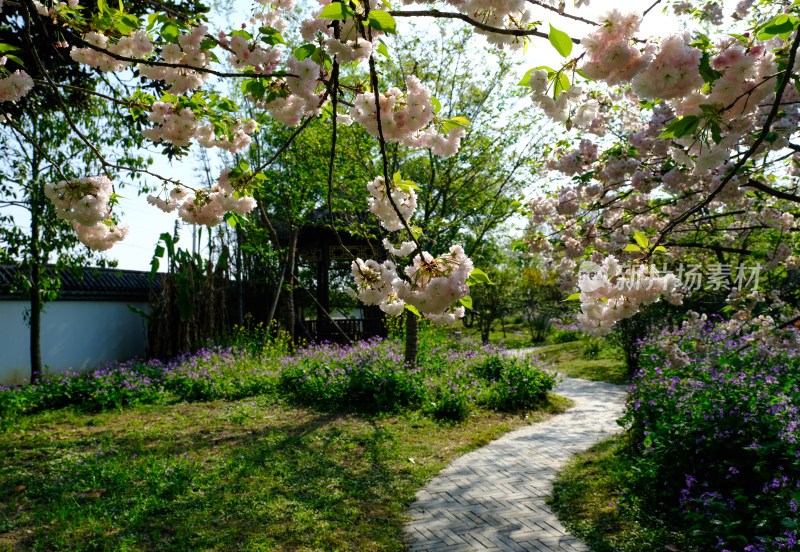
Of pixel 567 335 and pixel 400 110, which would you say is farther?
pixel 567 335

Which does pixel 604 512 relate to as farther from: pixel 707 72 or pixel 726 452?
pixel 707 72

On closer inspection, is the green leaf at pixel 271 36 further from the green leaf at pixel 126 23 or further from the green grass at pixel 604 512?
the green grass at pixel 604 512

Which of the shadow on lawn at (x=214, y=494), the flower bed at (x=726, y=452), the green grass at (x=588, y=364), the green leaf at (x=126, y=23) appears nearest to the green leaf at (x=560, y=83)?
the green leaf at (x=126, y=23)

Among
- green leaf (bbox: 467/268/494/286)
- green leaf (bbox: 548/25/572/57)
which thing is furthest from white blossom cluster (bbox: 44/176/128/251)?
green leaf (bbox: 548/25/572/57)

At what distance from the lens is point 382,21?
1.42 metres

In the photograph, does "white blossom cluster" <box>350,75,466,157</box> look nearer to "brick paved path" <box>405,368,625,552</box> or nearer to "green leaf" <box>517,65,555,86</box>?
"green leaf" <box>517,65,555,86</box>

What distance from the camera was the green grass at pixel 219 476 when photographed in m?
3.37

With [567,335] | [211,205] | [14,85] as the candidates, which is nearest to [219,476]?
[211,205]

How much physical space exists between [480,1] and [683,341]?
5.82m

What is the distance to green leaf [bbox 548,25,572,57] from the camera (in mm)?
1324

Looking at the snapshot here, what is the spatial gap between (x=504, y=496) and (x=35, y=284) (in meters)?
6.64

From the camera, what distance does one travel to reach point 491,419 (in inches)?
255

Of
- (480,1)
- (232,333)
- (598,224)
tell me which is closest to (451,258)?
(480,1)

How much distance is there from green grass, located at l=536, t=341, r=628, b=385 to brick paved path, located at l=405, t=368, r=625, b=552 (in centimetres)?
385
